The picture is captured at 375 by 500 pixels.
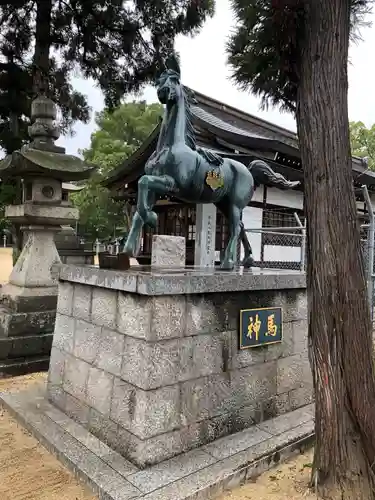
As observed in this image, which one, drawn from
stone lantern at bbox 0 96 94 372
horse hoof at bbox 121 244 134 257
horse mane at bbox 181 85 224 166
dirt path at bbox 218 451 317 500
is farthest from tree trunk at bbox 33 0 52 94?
dirt path at bbox 218 451 317 500

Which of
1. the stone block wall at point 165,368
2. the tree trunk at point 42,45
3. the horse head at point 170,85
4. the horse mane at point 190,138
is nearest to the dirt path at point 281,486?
the stone block wall at point 165,368

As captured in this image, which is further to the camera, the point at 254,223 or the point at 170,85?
the point at 254,223

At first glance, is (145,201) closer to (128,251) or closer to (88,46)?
(128,251)

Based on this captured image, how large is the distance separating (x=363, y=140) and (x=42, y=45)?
19.5 meters

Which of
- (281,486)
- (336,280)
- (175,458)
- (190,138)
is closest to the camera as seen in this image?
(336,280)

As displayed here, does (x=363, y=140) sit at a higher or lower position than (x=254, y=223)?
higher

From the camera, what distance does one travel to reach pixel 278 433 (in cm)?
310

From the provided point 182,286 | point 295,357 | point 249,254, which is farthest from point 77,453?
point 249,254

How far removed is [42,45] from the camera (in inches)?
287

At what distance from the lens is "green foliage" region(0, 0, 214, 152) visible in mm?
7891

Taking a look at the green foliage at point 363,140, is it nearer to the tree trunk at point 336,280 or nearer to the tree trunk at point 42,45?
the tree trunk at point 42,45

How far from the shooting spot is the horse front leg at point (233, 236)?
3949mm

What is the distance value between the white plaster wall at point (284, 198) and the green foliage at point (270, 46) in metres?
7.89

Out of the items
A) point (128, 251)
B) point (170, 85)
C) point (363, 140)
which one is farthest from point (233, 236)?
point (363, 140)
